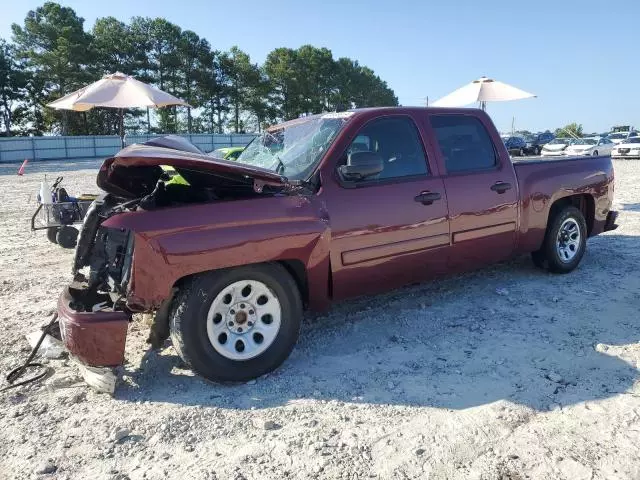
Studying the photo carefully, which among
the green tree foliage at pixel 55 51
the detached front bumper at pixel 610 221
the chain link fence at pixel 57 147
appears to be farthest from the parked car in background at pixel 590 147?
the green tree foliage at pixel 55 51

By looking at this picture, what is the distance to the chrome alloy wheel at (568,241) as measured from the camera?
551cm

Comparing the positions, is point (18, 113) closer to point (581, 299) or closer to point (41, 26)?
point (41, 26)

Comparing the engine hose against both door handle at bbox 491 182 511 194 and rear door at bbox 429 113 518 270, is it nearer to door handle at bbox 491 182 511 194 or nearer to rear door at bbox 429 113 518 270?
rear door at bbox 429 113 518 270

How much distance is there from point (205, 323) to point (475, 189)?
8.72ft

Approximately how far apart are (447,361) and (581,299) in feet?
6.52

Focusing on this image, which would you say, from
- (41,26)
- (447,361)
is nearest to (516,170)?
(447,361)

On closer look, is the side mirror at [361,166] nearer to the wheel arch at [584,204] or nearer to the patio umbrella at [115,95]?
the wheel arch at [584,204]

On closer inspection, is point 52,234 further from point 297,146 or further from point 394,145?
point 394,145

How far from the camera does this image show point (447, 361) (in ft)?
11.9

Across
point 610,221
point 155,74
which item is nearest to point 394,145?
point 610,221

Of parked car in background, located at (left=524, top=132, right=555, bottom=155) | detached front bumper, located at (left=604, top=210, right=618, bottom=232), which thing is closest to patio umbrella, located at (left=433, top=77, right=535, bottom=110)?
detached front bumper, located at (left=604, top=210, right=618, bottom=232)

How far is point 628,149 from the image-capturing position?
2814cm

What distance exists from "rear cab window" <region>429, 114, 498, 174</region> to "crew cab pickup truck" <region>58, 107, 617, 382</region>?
14 mm

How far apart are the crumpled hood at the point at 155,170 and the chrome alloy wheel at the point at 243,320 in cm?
69
